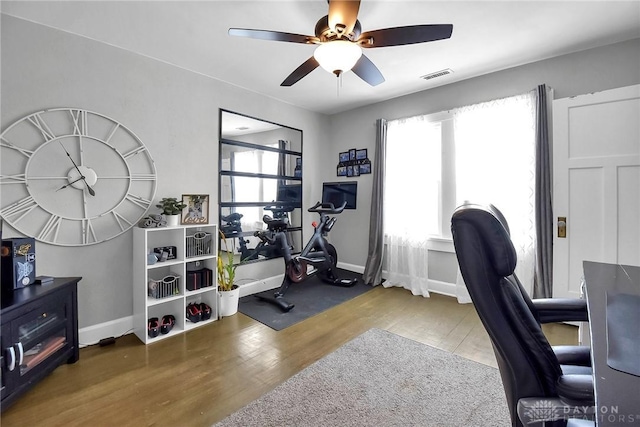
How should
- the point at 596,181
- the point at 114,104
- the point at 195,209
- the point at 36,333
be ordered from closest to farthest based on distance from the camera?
the point at 36,333
the point at 596,181
the point at 114,104
the point at 195,209

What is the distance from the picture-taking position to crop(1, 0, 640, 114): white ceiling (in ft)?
6.50

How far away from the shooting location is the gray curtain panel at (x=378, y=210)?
3.93 metres

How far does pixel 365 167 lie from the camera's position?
426cm

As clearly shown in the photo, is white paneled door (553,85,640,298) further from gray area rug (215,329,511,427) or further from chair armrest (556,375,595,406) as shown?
chair armrest (556,375,595,406)

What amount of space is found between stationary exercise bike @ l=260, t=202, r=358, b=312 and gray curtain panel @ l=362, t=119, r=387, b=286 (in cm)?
31

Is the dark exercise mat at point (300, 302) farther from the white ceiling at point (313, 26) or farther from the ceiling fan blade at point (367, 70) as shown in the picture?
the white ceiling at point (313, 26)

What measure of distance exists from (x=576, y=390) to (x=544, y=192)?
101 inches

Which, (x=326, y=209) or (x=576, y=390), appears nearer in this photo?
(x=576, y=390)

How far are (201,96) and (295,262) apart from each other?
219 cm

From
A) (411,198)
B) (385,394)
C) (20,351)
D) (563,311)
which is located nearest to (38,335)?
(20,351)

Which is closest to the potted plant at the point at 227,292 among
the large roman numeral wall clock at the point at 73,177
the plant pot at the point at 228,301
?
the plant pot at the point at 228,301

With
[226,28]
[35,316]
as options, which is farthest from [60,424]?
[226,28]

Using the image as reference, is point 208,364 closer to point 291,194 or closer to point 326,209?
point 326,209

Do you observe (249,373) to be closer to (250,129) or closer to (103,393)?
(103,393)
